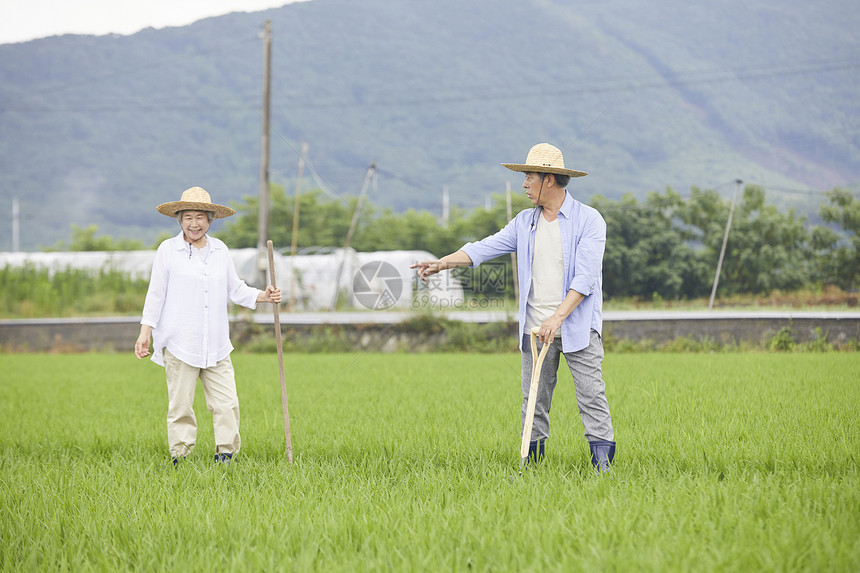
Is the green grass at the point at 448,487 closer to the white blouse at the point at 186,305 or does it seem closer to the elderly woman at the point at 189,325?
the elderly woman at the point at 189,325

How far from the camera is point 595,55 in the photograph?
139750 millimetres

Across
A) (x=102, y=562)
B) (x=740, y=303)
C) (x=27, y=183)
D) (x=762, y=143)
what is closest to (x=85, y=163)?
(x=27, y=183)

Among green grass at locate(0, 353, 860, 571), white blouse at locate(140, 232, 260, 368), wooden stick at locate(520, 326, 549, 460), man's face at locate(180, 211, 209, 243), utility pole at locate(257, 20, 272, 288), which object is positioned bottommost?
green grass at locate(0, 353, 860, 571)

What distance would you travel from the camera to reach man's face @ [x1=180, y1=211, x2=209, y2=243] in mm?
4426

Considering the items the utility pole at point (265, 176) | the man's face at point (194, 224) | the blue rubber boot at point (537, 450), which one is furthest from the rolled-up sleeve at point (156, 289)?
the utility pole at point (265, 176)

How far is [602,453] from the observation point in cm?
379

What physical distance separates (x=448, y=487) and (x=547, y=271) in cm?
118

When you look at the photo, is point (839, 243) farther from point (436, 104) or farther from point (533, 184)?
point (436, 104)

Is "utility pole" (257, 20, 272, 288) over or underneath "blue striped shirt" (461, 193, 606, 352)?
over

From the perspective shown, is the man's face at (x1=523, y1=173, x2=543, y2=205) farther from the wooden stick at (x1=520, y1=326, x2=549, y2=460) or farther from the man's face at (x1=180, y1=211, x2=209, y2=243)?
the man's face at (x1=180, y1=211, x2=209, y2=243)

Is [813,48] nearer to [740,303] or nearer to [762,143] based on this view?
[762,143]

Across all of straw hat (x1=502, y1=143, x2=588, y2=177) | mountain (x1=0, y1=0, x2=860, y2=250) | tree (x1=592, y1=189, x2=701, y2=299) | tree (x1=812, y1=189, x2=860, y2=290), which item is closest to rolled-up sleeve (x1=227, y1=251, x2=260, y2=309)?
straw hat (x1=502, y1=143, x2=588, y2=177)

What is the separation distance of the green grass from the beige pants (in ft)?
0.50

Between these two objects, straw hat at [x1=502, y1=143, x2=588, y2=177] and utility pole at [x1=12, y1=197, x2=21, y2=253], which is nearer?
straw hat at [x1=502, y1=143, x2=588, y2=177]
